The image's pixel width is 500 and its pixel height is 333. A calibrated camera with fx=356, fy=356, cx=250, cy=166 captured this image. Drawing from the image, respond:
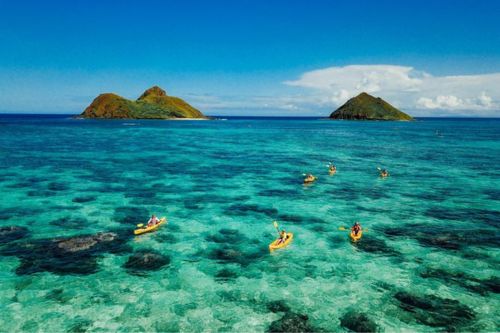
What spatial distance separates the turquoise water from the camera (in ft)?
67.5

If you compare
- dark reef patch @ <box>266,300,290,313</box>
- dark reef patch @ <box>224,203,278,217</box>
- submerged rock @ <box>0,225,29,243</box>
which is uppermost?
dark reef patch @ <box>224,203,278,217</box>

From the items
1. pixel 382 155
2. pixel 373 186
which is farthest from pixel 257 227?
pixel 382 155

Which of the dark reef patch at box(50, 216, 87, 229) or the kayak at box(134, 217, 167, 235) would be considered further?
the dark reef patch at box(50, 216, 87, 229)

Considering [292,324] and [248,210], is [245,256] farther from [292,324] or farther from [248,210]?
[248,210]

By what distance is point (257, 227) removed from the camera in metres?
34.5

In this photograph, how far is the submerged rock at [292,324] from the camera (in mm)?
19312

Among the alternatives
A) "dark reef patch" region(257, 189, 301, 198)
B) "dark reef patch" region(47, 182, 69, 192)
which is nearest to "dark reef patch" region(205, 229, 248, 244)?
"dark reef patch" region(257, 189, 301, 198)

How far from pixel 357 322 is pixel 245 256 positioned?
10.4 m

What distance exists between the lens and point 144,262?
2650 centimetres

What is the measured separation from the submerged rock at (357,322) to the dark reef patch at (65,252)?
17185 mm

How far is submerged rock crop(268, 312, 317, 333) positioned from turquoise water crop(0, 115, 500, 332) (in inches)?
3.8

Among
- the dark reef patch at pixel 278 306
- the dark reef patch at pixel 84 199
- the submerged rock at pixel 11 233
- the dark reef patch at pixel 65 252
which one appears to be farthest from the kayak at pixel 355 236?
the dark reef patch at pixel 84 199

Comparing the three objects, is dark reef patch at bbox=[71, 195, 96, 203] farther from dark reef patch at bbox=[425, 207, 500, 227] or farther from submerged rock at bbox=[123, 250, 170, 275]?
dark reef patch at bbox=[425, 207, 500, 227]

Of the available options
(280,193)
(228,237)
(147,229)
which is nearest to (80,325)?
(147,229)
